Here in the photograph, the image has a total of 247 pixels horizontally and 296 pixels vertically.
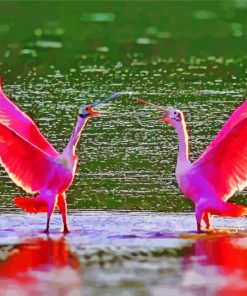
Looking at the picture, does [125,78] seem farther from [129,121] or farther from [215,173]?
[215,173]

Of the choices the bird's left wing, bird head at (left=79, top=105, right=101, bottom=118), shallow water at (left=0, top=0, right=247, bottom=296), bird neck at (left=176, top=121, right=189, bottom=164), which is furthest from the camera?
bird head at (left=79, top=105, right=101, bottom=118)

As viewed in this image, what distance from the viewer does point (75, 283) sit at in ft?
41.2

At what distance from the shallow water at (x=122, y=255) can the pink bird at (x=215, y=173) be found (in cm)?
29

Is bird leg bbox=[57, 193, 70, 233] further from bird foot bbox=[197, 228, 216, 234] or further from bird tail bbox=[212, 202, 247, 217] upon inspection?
bird tail bbox=[212, 202, 247, 217]

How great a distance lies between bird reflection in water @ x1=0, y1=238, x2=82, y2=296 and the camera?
485 inches

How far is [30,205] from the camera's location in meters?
15.4

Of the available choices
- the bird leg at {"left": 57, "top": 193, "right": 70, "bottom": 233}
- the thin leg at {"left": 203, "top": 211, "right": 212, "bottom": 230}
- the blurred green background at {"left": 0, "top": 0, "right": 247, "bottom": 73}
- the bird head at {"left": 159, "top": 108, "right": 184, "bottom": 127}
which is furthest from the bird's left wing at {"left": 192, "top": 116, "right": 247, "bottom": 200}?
the blurred green background at {"left": 0, "top": 0, "right": 247, "bottom": 73}

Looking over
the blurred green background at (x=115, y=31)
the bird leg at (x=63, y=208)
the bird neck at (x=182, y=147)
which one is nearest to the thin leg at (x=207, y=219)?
the bird neck at (x=182, y=147)

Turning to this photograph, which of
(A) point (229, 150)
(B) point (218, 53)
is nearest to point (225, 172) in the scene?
(A) point (229, 150)

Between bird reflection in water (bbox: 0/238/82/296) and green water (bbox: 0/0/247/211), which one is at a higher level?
bird reflection in water (bbox: 0/238/82/296)

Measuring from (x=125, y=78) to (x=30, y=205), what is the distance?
1324cm

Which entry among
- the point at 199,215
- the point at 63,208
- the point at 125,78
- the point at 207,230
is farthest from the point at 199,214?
the point at 125,78

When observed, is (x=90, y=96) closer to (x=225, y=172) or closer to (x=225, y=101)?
(x=225, y=101)

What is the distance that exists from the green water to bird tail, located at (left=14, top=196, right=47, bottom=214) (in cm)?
140
